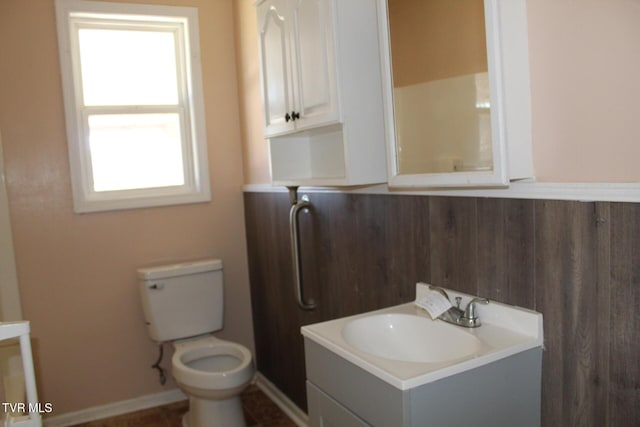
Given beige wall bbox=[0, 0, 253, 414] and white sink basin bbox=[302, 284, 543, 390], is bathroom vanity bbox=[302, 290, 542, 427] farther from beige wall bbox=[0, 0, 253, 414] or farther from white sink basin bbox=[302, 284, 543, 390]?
beige wall bbox=[0, 0, 253, 414]

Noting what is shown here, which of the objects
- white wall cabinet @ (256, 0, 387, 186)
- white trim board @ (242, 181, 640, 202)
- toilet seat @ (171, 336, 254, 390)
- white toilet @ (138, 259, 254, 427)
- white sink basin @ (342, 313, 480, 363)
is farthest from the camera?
white toilet @ (138, 259, 254, 427)

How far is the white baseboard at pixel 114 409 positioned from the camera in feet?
9.29

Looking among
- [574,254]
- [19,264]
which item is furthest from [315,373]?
[19,264]

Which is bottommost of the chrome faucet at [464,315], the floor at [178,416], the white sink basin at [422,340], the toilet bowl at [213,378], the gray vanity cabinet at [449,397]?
the floor at [178,416]

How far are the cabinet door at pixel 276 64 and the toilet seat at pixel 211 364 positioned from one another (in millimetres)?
1134

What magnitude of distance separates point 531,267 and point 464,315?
0.85 feet

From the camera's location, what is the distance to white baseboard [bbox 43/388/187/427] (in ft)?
9.29

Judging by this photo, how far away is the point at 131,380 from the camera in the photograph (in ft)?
9.88

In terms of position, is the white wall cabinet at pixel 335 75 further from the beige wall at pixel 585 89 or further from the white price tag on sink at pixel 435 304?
the beige wall at pixel 585 89

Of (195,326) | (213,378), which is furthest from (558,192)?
(195,326)

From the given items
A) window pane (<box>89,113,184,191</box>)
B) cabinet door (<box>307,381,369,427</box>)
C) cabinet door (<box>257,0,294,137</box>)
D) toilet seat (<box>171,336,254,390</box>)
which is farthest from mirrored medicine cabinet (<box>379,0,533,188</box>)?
window pane (<box>89,113,184,191</box>)

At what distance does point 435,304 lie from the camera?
160cm

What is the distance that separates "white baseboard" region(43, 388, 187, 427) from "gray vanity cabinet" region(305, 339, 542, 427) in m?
1.93

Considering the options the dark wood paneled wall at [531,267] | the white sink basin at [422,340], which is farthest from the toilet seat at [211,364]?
the white sink basin at [422,340]
